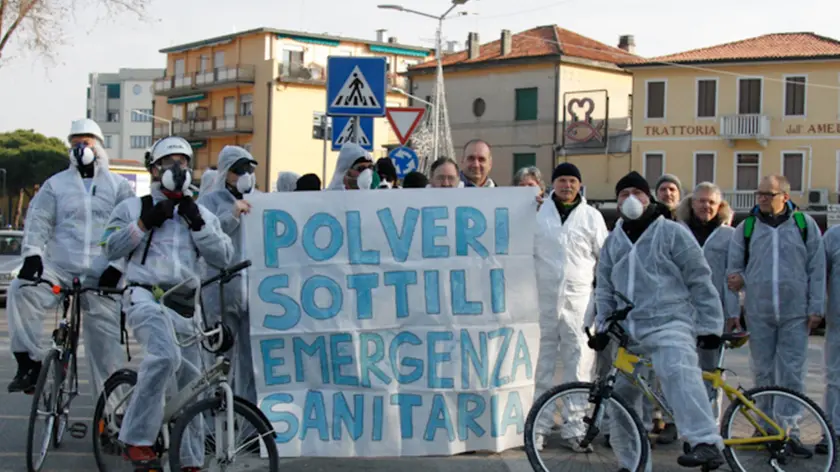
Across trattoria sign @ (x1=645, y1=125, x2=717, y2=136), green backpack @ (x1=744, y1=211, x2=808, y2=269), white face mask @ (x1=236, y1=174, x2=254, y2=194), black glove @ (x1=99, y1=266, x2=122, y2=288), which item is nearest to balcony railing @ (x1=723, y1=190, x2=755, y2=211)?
trattoria sign @ (x1=645, y1=125, x2=717, y2=136)

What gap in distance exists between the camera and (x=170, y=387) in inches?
241

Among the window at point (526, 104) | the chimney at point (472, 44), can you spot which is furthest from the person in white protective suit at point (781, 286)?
the chimney at point (472, 44)

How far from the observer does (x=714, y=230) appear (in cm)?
884

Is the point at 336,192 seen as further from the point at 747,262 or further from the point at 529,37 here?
the point at 529,37

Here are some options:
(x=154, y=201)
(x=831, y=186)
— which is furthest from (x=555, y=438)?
(x=831, y=186)

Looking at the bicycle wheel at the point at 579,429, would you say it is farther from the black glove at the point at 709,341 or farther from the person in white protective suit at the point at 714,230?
the person in white protective suit at the point at 714,230

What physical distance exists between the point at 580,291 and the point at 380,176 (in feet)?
9.88

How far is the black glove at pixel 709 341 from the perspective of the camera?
21.6 feet

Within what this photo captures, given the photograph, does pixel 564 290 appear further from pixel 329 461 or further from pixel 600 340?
pixel 329 461

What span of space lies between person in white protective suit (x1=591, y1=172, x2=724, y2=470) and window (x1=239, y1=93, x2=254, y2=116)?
68.0 meters

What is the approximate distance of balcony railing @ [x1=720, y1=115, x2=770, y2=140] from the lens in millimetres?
49094

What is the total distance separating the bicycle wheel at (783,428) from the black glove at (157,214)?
3438 mm

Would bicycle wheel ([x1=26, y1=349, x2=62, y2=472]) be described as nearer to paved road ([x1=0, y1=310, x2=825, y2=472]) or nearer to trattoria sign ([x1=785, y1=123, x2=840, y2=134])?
paved road ([x1=0, y1=310, x2=825, y2=472])

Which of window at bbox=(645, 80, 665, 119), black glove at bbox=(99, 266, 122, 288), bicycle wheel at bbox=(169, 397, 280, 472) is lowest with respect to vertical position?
bicycle wheel at bbox=(169, 397, 280, 472)
